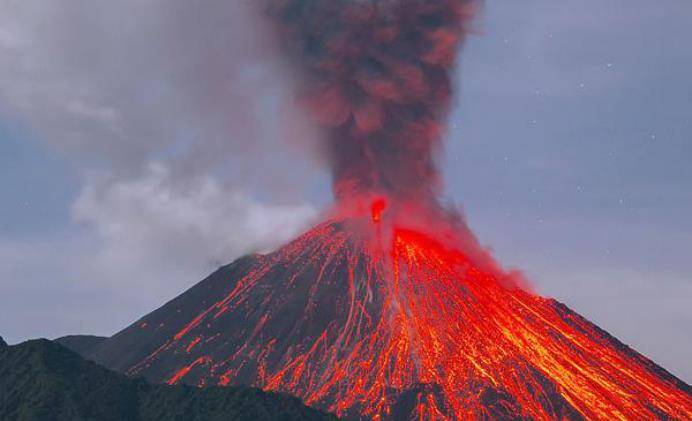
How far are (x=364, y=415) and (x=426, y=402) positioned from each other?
428 centimetres

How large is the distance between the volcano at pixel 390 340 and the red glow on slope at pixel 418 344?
5.4 inches

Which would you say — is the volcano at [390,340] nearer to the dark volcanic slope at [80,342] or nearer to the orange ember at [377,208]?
the orange ember at [377,208]

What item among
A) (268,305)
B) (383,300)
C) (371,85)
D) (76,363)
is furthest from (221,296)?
(76,363)

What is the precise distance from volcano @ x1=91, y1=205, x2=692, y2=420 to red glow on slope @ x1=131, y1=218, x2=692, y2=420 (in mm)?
136

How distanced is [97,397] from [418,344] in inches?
1139

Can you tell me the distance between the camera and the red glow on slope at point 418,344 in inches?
2776

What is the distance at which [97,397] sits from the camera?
2163 inches

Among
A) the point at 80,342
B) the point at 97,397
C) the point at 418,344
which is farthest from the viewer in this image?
the point at 80,342

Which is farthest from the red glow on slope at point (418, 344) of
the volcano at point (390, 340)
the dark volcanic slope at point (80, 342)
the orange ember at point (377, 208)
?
the dark volcanic slope at point (80, 342)

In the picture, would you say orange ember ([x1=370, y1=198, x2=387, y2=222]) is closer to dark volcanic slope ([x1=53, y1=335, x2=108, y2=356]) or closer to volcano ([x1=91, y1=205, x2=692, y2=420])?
volcano ([x1=91, y1=205, x2=692, y2=420])

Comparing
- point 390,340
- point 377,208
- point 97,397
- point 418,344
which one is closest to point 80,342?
point 377,208

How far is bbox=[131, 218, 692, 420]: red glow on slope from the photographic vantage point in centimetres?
7050

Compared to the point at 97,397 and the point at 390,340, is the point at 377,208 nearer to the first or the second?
the point at 390,340

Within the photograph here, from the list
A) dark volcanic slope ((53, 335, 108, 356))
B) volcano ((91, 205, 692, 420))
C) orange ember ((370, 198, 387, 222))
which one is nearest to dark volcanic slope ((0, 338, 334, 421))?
volcano ((91, 205, 692, 420))
